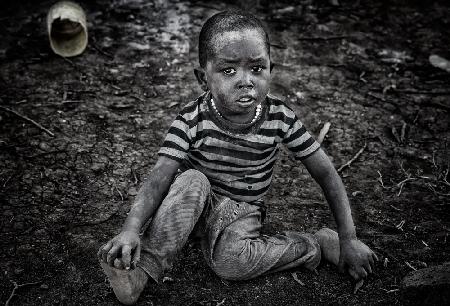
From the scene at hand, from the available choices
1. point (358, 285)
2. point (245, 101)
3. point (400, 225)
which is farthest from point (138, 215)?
point (400, 225)

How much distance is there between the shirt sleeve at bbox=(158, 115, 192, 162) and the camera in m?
2.22

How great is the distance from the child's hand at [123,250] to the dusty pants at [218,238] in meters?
0.14

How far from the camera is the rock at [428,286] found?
204 centimetres

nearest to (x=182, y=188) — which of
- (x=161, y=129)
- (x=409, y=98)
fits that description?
(x=161, y=129)

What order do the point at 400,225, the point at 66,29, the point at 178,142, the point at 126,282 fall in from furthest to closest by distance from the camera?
1. the point at 66,29
2. the point at 400,225
3. the point at 178,142
4. the point at 126,282

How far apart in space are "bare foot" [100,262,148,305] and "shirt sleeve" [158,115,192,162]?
534mm

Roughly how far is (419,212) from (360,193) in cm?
36

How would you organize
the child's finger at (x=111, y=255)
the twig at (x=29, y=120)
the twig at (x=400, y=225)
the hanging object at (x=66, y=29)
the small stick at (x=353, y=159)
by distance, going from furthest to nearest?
1. the hanging object at (x=66, y=29)
2. the twig at (x=29, y=120)
3. the small stick at (x=353, y=159)
4. the twig at (x=400, y=225)
5. the child's finger at (x=111, y=255)

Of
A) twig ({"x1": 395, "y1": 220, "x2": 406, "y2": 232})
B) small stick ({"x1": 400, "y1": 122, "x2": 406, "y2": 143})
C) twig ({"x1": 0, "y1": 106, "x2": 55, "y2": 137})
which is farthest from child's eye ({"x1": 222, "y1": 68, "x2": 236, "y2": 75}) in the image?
small stick ({"x1": 400, "y1": 122, "x2": 406, "y2": 143})

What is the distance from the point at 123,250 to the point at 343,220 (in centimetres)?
106

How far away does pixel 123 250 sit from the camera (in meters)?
1.95

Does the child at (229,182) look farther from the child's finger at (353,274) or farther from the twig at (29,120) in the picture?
the twig at (29,120)

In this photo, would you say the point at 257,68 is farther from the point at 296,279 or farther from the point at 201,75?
the point at 296,279

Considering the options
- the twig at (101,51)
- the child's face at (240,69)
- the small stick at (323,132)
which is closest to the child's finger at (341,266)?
the child's face at (240,69)
